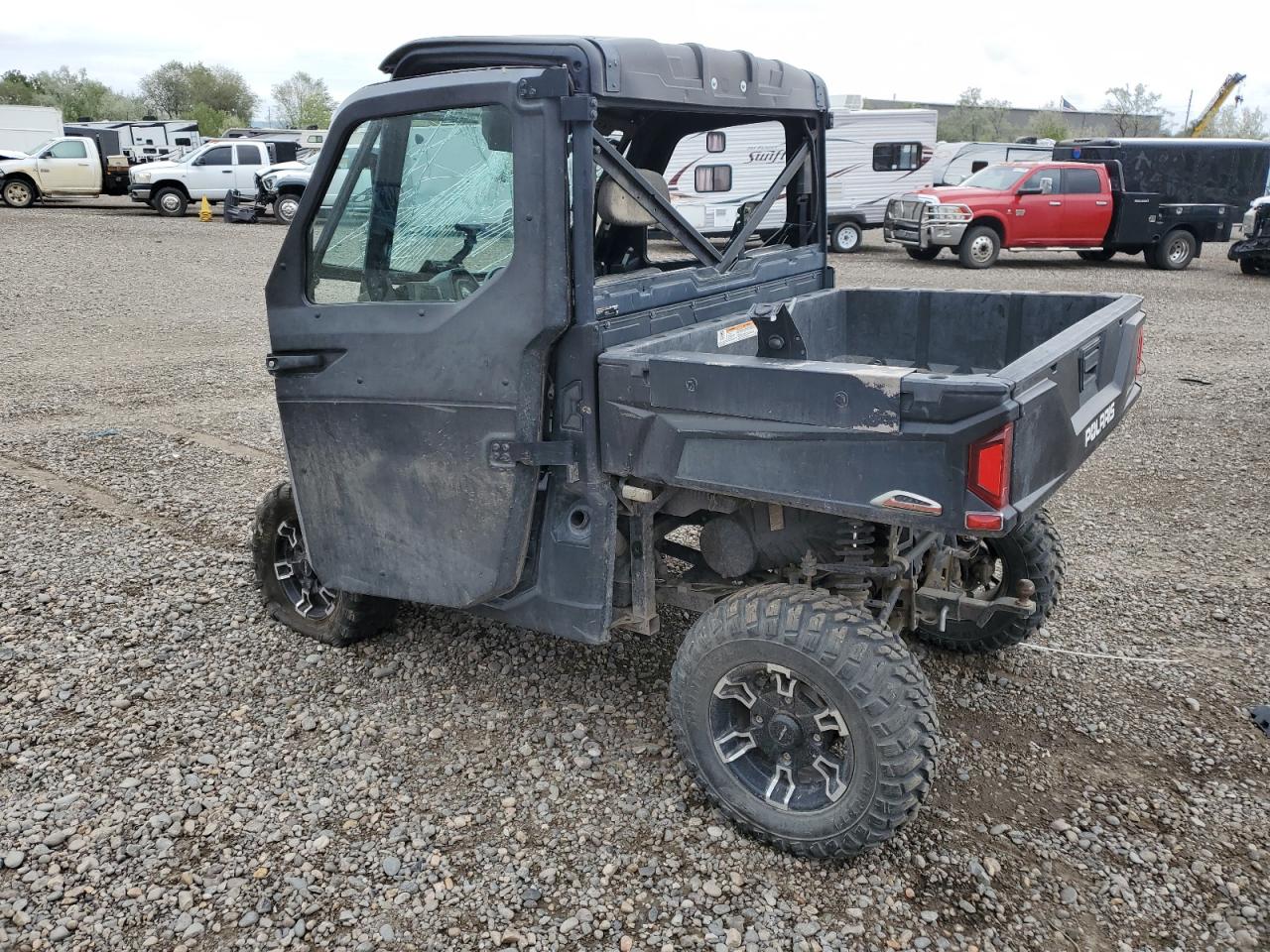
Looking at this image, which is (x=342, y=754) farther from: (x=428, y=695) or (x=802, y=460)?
(x=802, y=460)

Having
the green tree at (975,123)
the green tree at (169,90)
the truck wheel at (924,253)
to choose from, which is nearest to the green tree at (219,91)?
the green tree at (169,90)

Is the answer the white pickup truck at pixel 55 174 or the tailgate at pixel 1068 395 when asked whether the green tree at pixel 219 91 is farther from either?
the tailgate at pixel 1068 395

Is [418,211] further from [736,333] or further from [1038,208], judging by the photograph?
[1038,208]

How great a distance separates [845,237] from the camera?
20422 mm

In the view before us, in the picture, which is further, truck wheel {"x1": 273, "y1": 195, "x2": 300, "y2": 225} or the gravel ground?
truck wheel {"x1": 273, "y1": 195, "x2": 300, "y2": 225}

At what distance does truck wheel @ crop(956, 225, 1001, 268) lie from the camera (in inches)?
689

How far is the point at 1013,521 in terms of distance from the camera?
8.54ft

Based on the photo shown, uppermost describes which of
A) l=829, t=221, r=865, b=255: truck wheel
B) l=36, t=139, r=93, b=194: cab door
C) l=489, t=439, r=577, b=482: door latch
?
l=36, t=139, r=93, b=194: cab door

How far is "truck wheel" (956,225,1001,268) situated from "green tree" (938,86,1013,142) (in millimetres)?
47755

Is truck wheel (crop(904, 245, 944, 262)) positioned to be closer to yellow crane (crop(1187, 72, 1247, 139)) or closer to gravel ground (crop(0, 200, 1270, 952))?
gravel ground (crop(0, 200, 1270, 952))

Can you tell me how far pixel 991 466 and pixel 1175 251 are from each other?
1858 centimetres

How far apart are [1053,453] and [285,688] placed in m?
2.90

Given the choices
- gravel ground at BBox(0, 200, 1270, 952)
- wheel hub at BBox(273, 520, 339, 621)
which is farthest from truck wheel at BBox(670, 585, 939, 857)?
wheel hub at BBox(273, 520, 339, 621)

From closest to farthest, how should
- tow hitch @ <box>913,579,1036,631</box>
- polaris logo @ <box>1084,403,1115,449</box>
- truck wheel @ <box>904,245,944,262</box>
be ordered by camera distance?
polaris logo @ <box>1084,403,1115,449</box>, tow hitch @ <box>913,579,1036,631</box>, truck wheel @ <box>904,245,944,262</box>
